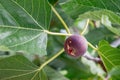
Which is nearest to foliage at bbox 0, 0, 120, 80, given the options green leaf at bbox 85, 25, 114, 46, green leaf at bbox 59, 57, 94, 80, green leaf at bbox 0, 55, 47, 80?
green leaf at bbox 0, 55, 47, 80

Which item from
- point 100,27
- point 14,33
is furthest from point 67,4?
point 100,27

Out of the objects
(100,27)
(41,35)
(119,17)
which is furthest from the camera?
(100,27)

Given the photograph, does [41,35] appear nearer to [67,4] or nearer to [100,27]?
[67,4]

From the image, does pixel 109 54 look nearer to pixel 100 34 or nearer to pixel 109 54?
pixel 109 54

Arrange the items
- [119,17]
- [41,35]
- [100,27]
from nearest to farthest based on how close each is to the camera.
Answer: [119,17] < [41,35] < [100,27]

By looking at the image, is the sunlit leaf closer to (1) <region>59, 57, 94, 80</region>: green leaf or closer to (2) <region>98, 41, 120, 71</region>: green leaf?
(2) <region>98, 41, 120, 71</region>: green leaf

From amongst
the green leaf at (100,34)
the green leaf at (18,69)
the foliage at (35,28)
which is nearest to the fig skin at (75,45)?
the foliage at (35,28)
